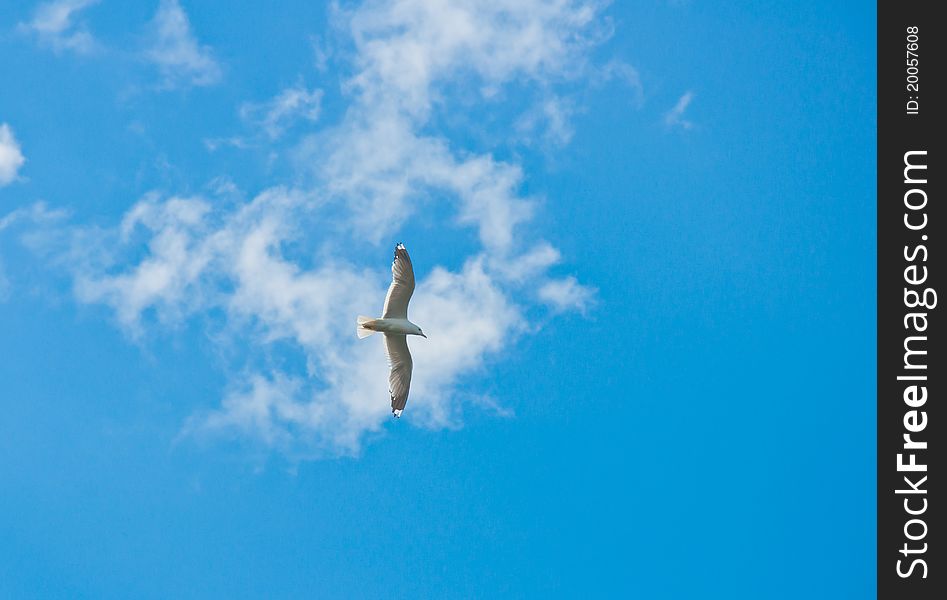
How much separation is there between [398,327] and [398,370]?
3.12 ft

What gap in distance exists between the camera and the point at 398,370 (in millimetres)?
23844

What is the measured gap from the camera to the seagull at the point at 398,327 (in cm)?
2298
